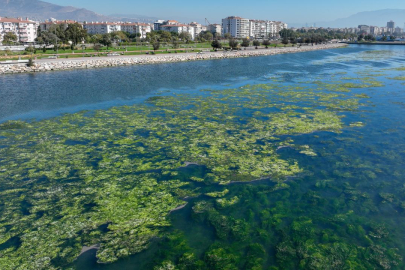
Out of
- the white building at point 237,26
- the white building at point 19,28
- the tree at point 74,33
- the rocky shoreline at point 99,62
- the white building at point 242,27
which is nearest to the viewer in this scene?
the rocky shoreline at point 99,62

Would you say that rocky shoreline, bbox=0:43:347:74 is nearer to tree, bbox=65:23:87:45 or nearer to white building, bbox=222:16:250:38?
tree, bbox=65:23:87:45

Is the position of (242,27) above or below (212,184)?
above

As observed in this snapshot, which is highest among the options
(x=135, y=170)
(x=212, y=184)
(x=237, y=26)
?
(x=237, y=26)

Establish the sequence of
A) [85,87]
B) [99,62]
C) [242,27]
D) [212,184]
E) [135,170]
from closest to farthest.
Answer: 1. [212,184]
2. [135,170]
3. [85,87]
4. [99,62]
5. [242,27]

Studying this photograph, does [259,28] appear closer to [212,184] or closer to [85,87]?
[85,87]

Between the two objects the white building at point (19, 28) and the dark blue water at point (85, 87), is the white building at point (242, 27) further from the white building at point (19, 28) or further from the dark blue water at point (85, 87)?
the dark blue water at point (85, 87)

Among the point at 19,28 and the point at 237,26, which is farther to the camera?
the point at 237,26

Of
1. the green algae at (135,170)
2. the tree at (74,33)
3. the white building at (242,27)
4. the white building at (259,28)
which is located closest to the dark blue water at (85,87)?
the green algae at (135,170)

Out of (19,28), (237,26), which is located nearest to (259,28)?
(237,26)
